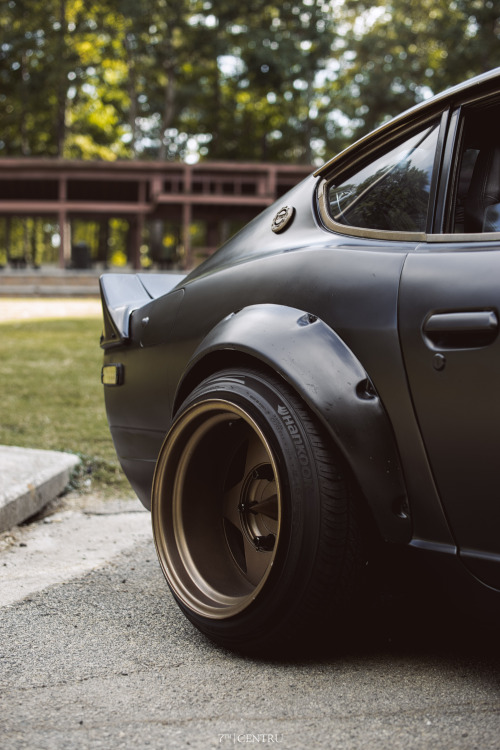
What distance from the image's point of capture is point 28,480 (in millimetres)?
3848

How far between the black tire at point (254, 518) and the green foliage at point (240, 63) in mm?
35044

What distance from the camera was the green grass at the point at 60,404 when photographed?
4852mm

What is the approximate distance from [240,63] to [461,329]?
39.6 metres

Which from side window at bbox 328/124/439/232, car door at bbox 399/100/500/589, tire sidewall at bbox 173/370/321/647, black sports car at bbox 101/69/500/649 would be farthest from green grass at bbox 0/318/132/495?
car door at bbox 399/100/500/589

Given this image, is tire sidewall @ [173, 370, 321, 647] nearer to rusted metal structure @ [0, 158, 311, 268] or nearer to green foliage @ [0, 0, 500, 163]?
rusted metal structure @ [0, 158, 311, 268]

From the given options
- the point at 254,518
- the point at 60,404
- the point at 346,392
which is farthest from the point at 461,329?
the point at 60,404

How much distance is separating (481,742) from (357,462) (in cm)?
65

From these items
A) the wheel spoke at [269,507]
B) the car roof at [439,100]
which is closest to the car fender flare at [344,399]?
the wheel spoke at [269,507]

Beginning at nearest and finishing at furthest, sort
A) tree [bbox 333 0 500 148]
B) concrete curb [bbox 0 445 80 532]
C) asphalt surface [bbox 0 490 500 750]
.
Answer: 1. asphalt surface [bbox 0 490 500 750]
2. concrete curb [bbox 0 445 80 532]
3. tree [bbox 333 0 500 148]

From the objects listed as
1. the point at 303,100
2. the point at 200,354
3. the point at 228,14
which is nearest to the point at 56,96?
the point at 228,14

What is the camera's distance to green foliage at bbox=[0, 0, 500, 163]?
3525 centimetres

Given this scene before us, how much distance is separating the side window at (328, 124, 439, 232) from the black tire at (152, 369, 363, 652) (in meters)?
0.53

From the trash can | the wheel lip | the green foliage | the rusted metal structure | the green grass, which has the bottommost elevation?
the green grass

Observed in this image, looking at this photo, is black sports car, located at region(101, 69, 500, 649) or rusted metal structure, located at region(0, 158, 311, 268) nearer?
black sports car, located at region(101, 69, 500, 649)
